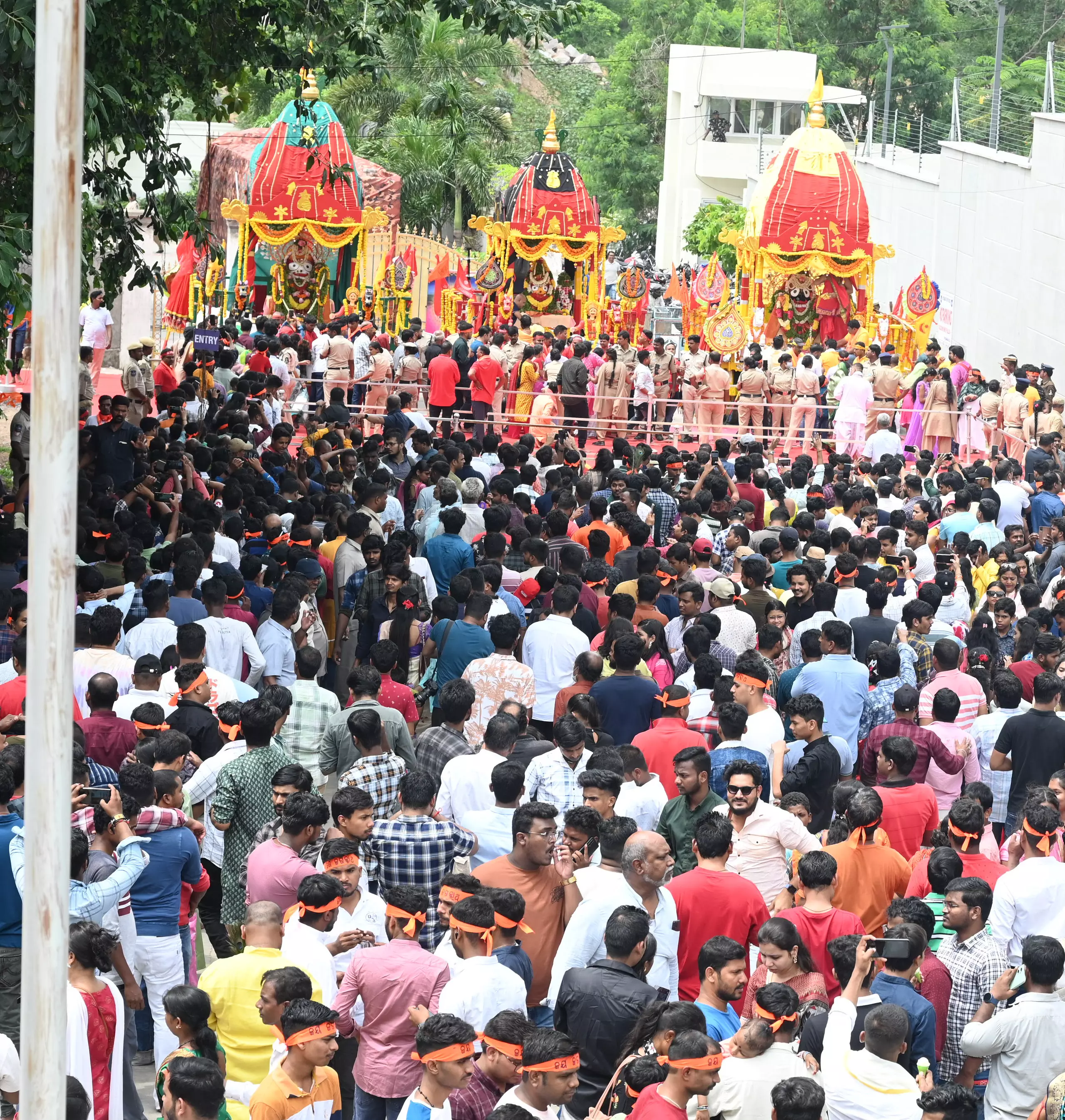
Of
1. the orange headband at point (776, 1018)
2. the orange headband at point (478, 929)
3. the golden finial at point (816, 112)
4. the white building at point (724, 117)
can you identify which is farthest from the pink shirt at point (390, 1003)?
the white building at point (724, 117)

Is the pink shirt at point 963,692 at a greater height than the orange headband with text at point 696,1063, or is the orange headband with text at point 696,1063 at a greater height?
the pink shirt at point 963,692

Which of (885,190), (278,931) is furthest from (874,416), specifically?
(885,190)

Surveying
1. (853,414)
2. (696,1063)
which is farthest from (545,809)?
(853,414)

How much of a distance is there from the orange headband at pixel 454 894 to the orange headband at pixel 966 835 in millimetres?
Result: 2154

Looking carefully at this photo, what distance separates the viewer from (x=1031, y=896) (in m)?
6.53

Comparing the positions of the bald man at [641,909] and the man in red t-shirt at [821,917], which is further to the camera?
the man in red t-shirt at [821,917]

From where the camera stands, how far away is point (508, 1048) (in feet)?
16.8

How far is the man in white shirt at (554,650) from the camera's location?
9219mm

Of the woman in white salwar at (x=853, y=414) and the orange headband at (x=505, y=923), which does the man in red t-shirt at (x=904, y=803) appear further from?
the woman in white salwar at (x=853, y=414)

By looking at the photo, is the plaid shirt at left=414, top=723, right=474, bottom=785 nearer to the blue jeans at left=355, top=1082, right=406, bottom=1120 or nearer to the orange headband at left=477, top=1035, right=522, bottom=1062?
the blue jeans at left=355, top=1082, right=406, bottom=1120

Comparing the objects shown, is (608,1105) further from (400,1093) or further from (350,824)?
(350,824)

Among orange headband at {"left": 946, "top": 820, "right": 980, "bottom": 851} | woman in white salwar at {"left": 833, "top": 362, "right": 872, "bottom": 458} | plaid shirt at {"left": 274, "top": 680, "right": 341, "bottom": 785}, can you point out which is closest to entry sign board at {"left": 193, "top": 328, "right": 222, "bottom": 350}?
woman in white salwar at {"left": 833, "top": 362, "right": 872, "bottom": 458}

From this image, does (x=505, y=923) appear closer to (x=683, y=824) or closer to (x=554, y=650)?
(x=683, y=824)

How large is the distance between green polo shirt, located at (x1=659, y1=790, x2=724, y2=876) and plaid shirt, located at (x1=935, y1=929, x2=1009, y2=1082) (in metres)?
1.24
